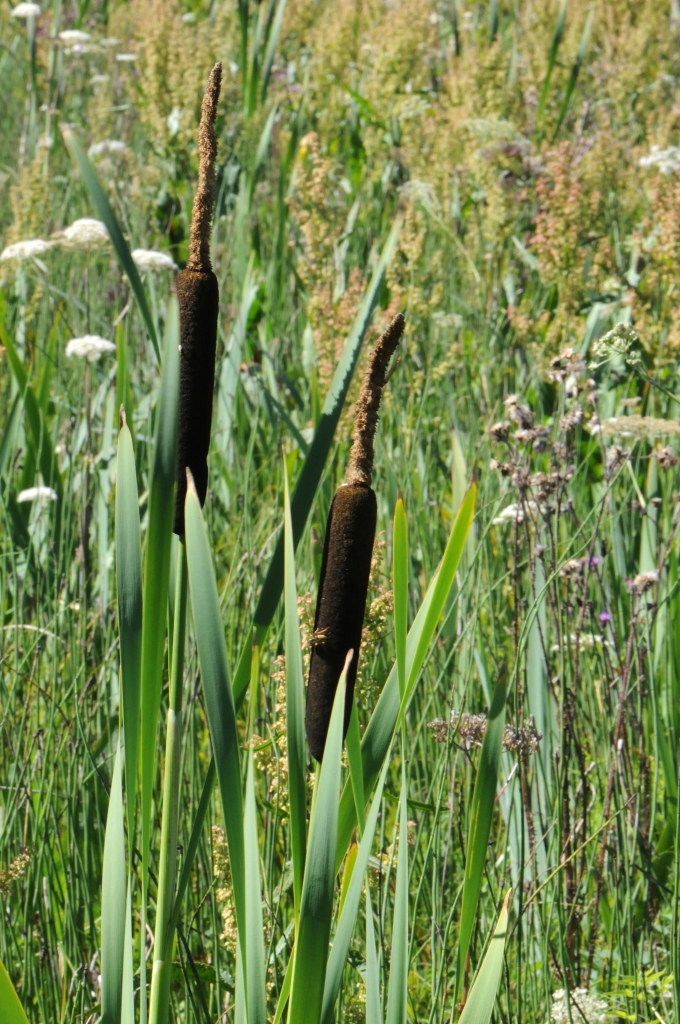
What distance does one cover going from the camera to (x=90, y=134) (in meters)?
5.43

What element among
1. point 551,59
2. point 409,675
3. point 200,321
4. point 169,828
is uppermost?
point 551,59

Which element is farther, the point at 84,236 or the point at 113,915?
the point at 84,236

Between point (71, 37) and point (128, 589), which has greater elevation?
point (71, 37)

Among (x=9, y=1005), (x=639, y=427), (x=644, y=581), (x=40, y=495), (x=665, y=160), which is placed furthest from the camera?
(x=665, y=160)

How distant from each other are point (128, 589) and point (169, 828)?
179 mm

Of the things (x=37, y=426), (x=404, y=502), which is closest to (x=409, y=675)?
(x=404, y=502)

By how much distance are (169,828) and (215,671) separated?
0.52 feet

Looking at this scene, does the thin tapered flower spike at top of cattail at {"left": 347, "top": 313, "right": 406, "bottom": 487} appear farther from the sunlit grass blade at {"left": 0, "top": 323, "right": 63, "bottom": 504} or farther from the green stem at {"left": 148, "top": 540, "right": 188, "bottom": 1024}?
the sunlit grass blade at {"left": 0, "top": 323, "right": 63, "bottom": 504}

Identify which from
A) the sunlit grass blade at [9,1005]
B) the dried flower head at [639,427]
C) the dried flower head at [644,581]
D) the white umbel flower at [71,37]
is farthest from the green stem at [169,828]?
the white umbel flower at [71,37]

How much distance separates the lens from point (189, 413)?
0.68 meters

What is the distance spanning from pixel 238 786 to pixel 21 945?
0.88 m

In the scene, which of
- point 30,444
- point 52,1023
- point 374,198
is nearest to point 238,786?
point 52,1023

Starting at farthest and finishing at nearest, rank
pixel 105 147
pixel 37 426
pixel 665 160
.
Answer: pixel 105 147 < pixel 665 160 < pixel 37 426

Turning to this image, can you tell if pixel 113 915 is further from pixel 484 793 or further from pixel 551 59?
pixel 551 59
